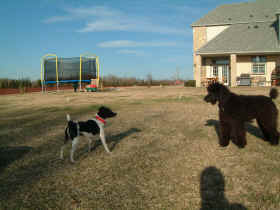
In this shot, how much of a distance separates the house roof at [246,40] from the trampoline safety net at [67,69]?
11.5 meters

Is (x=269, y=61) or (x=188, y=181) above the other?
(x=269, y=61)

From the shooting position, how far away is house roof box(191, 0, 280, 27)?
2567cm

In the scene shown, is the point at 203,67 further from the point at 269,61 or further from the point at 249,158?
the point at 249,158

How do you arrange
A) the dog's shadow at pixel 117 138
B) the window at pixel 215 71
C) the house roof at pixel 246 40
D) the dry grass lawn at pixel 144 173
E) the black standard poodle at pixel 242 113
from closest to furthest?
the dry grass lawn at pixel 144 173 → the black standard poodle at pixel 242 113 → the dog's shadow at pixel 117 138 → the house roof at pixel 246 40 → the window at pixel 215 71

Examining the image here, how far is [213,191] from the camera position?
280 centimetres

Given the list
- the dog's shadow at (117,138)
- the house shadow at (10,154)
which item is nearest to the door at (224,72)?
the dog's shadow at (117,138)

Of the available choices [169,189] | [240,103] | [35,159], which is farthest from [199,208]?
[35,159]

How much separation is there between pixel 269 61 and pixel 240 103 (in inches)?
856

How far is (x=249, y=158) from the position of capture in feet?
12.6

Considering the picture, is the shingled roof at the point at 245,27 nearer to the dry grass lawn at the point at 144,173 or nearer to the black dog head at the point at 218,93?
the dry grass lawn at the point at 144,173

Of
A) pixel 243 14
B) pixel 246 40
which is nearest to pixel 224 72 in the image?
pixel 246 40

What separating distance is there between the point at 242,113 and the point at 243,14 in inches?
1061

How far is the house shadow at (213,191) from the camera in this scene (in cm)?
248

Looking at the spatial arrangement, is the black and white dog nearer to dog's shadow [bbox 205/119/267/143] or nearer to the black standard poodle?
the black standard poodle
